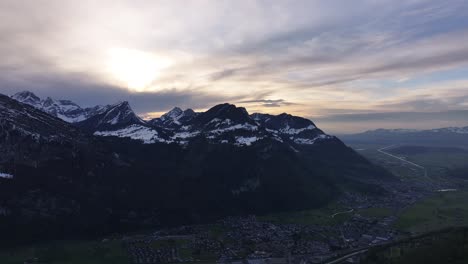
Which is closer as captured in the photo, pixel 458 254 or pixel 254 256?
pixel 458 254

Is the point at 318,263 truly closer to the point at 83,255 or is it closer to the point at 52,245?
the point at 83,255

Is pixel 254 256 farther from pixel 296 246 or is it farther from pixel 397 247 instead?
pixel 397 247

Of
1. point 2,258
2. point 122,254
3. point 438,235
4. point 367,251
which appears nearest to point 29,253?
point 2,258

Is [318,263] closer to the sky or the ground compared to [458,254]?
closer to the ground

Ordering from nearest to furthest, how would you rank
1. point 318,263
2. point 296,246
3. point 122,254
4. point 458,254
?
point 458,254 < point 318,263 < point 122,254 < point 296,246

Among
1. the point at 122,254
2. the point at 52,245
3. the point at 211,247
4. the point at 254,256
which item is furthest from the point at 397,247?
the point at 52,245

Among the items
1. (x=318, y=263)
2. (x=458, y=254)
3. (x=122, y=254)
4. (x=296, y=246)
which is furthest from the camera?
(x=296, y=246)
